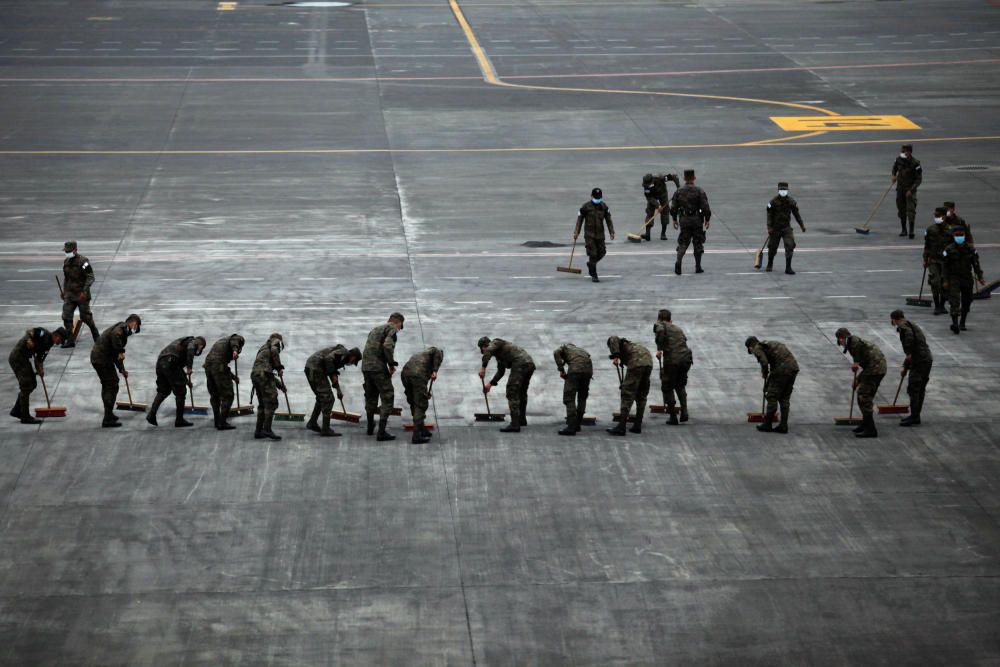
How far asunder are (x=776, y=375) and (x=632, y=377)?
210 cm

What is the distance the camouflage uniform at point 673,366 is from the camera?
20.5 metres

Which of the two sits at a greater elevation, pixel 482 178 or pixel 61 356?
pixel 482 178

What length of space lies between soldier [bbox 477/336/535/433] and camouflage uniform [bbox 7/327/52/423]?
6.57m

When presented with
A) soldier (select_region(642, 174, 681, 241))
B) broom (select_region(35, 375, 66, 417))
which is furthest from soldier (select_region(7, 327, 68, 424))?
soldier (select_region(642, 174, 681, 241))

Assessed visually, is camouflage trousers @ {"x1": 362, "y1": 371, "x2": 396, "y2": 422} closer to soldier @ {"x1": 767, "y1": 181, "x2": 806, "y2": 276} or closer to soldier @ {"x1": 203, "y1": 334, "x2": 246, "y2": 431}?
soldier @ {"x1": 203, "y1": 334, "x2": 246, "y2": 431}

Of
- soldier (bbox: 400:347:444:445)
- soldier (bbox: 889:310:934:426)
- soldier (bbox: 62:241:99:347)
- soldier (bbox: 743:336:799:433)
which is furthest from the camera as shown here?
soldier (bbox: 62:241:99:347)

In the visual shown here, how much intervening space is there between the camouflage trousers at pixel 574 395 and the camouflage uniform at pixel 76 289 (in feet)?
29.5

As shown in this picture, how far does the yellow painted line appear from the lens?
4297 cm

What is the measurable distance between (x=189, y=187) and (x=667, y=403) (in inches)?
769

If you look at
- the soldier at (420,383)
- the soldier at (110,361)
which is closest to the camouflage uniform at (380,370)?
the soldier at (420,383)

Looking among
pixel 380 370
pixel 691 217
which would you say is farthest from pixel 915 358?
pixel 691 217

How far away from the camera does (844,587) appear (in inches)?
614

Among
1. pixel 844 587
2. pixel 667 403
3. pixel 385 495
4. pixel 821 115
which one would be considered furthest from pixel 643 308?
pixel 821 115

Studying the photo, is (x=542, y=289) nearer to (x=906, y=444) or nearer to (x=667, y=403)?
(x=667, y=403)
